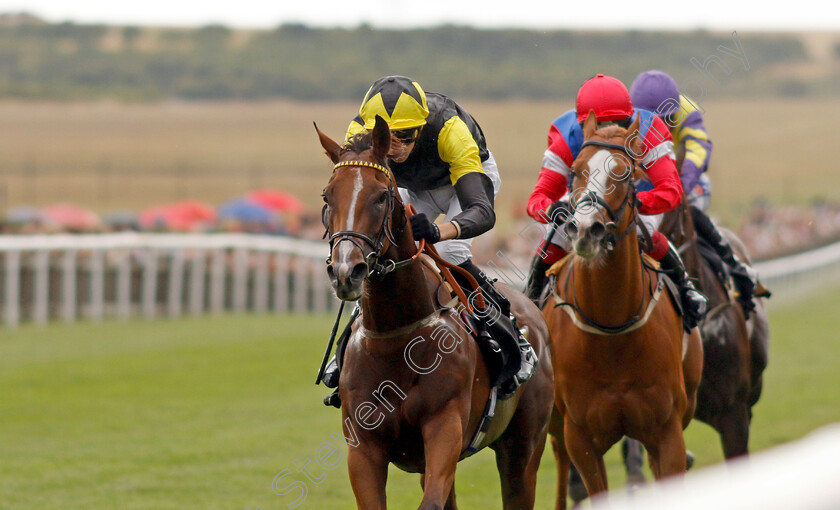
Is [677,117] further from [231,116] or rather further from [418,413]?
[231,116]

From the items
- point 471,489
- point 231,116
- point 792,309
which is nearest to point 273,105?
point 231,116

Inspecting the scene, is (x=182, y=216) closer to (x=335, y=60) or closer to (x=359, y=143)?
(x=359, y=143)

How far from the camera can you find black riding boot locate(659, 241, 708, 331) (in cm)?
555

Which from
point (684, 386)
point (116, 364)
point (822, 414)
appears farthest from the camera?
point (116, 364)

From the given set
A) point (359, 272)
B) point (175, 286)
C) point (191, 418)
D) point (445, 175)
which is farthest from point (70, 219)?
point (359, 272)

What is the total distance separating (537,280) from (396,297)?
7.00 feet

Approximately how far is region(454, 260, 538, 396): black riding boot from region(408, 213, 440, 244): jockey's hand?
0.58m

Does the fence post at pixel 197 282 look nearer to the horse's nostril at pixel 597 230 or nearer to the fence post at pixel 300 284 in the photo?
the fence post at pixel 300 284

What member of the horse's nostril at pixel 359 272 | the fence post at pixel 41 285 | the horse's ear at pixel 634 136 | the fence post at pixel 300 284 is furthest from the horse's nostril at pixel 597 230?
the fence post at pixel 300 284

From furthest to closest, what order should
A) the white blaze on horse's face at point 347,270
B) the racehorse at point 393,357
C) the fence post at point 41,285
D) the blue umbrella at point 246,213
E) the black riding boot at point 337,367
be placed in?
the blue umbrella at point 246,213, the fence post at point 41,285, the black riding boot at point 337,367, the racehorse at point 393,357, the white blaze on horse's face at point 347,270

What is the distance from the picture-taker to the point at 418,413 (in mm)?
3953

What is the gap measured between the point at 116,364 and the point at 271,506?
22.1 ft

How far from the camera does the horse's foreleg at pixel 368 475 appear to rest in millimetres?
3877

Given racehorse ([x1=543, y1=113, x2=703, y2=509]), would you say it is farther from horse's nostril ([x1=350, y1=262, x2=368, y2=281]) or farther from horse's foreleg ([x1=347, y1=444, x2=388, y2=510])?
horse's nostril ([x1=350, y1=262, x2=368, y2=281])
